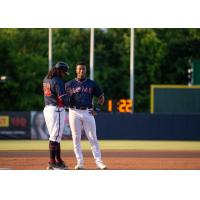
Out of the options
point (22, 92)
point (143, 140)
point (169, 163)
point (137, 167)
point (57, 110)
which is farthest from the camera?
point (22, 92)

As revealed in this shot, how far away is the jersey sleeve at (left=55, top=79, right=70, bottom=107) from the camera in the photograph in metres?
13.8

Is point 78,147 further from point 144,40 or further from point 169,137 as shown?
point 144,40

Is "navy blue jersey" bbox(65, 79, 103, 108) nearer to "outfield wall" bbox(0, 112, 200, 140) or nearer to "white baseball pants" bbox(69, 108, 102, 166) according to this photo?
"white baseball pants" bbox(69, 108, 102, 166)

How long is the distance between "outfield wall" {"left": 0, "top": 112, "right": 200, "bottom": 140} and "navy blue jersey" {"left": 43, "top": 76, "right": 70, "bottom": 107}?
1945cm

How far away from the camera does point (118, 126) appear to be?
33.7 meters

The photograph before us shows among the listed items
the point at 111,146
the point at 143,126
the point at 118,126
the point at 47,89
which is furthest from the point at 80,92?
the point at 143,126

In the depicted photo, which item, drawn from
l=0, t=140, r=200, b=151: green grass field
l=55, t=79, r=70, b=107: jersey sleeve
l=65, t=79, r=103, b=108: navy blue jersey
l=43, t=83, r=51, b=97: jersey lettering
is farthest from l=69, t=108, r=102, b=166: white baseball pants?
l=0, t=140, r=200, b=151: green grass field

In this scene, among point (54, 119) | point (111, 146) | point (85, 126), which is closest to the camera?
point (54, 119)

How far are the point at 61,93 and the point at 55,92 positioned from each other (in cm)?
21

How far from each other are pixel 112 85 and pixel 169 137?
117 feet

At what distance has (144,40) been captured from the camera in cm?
6831

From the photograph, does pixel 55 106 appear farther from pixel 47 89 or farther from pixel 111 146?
pixel 111 146

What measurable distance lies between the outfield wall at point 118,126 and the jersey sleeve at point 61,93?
19592mm
